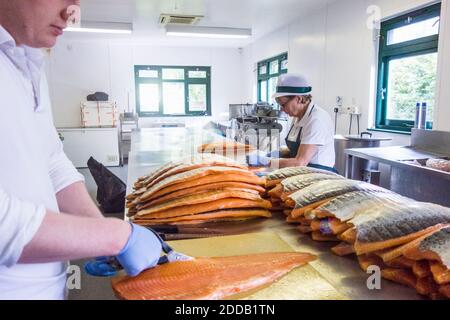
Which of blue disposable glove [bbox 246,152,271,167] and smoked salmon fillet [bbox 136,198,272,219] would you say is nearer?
smoked salmon fillet [bbox 136,198,272,219]

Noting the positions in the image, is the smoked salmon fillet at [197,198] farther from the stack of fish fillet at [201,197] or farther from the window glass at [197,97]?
the window glass at [197,97]

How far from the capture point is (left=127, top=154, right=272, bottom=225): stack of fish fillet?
1.09 meters

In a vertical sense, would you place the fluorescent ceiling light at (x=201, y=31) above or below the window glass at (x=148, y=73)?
above

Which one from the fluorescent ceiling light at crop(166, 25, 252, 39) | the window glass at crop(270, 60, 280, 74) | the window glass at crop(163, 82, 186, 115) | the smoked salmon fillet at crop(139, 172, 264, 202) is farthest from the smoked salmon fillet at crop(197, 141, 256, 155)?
the window glass at crop(163, 82, 186, 115)

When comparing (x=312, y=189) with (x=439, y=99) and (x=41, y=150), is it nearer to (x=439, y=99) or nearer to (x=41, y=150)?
(x=41, y=150)

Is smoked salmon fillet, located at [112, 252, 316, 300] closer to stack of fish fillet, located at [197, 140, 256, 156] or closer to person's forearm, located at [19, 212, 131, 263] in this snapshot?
person's forearm, located at [19, 212, 131, 263]

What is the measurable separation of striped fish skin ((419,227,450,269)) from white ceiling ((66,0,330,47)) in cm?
500

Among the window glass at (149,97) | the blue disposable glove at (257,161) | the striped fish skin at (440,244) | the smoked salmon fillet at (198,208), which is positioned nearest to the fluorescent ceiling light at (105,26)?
the window glass at (149,97)

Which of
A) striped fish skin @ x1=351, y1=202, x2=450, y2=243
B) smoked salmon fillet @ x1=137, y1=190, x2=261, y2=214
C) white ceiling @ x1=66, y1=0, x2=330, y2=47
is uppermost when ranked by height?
white ceiling @ x1=66, y1=0, x2=330, y2=47

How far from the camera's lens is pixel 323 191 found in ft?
3.34

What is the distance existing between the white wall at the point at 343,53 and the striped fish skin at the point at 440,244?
10.7 ft

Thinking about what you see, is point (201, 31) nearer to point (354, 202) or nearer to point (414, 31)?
point (414, 31)

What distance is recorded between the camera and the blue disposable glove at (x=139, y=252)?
0.72 metres

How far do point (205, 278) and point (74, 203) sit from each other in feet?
1.65
